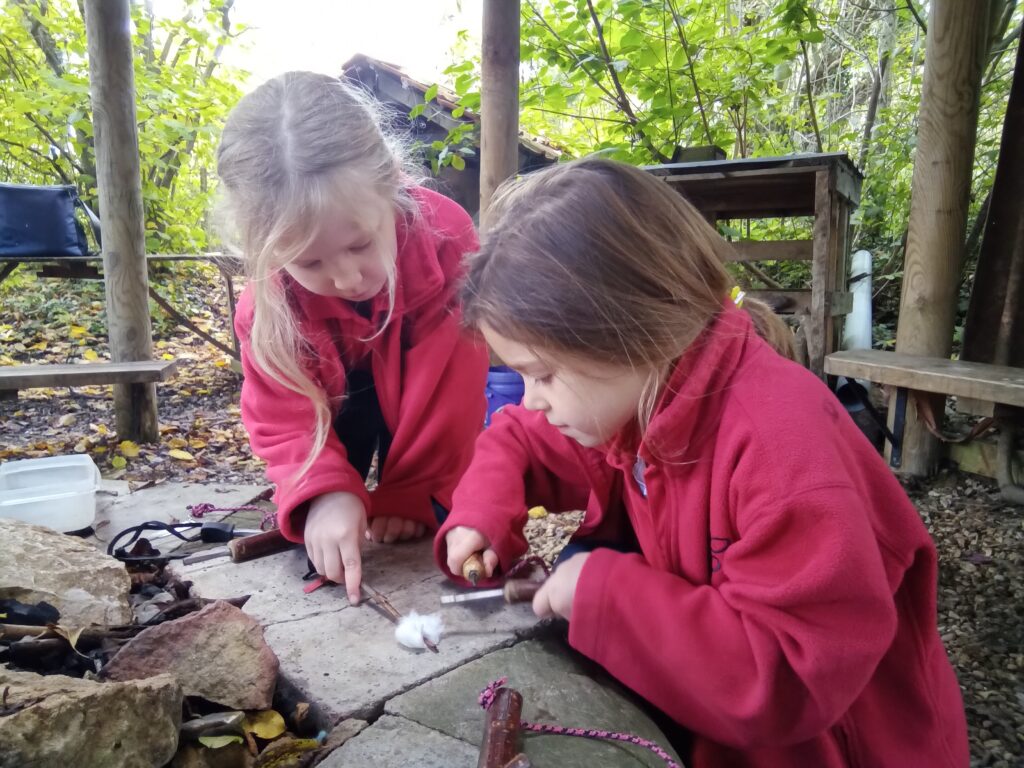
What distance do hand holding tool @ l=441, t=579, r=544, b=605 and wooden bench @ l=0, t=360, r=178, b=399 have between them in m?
2.84

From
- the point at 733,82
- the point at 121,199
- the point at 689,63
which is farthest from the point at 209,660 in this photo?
the point at 733,82

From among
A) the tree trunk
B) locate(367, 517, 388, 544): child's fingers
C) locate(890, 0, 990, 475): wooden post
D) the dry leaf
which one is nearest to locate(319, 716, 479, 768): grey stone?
locate(367, 517, 388, 544): child's fingers

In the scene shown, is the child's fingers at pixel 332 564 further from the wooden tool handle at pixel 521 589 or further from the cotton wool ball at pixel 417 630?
the wooden tool handle at pixel 521 589

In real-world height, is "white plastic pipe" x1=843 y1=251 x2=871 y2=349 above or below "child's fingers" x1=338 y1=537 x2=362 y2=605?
above

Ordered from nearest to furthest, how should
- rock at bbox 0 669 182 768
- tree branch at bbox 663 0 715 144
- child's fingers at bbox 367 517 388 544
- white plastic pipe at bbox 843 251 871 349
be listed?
1. rock at bbox 0 669 182 768
2. child's fingers at bbox 367 517 388 544
3. tree branch at bbox 663 0 715 144
4. white plastic pipe at bbox 843 251 871 349

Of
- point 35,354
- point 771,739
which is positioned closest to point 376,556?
point 771,739

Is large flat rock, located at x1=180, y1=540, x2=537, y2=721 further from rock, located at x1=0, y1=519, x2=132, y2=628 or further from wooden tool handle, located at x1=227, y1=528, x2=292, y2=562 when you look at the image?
rock, located at x1=0, y1=519, x2=132, y2=628

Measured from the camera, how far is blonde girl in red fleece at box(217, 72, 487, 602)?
1.48 m

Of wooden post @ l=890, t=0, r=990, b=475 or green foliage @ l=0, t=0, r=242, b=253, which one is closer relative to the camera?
wooden post @ l=890, t=0, r=990, b=475

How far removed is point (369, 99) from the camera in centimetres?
179

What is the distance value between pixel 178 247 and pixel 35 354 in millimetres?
1998

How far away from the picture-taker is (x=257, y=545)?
1769 millimetres

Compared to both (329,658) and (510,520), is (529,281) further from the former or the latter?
(329,658)

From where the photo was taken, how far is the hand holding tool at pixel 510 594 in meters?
1.43
